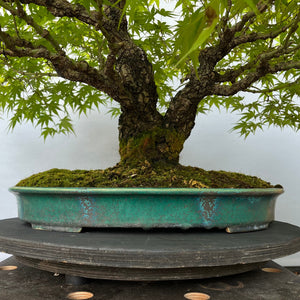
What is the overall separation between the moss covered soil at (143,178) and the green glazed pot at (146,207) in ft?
0.34

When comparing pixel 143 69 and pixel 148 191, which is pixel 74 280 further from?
pixel 143 69

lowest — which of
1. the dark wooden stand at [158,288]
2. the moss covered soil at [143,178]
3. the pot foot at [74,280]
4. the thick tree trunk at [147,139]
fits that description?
the dark wooden stand at [158,288]

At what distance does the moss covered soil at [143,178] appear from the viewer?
3.16ft

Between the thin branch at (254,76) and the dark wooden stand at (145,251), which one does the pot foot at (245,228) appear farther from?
the thin branch at (254,76)

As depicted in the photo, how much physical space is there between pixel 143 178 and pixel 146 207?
0.56 ft

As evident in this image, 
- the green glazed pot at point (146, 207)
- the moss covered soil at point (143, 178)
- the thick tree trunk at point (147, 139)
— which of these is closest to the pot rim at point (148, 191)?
the green glazed pot at point (146, 207)

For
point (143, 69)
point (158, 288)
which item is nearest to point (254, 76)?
point (143, 69)

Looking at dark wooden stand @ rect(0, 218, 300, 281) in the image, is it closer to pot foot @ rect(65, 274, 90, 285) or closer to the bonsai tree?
pot foot @ rect(65, 274, 90, 285)

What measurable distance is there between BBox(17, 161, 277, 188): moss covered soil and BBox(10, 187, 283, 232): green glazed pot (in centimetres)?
10

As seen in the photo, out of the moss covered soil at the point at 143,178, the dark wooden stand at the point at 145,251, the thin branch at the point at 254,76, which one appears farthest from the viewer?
the thin branch at the point at 254,76

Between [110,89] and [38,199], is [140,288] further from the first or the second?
[110,89]

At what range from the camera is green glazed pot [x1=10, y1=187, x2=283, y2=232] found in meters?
0.82

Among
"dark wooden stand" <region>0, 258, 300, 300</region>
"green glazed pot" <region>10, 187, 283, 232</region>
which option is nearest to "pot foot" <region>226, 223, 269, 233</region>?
"green glazed pot" <region>10, 187, 283, 232</region>

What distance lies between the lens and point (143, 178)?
991 millimetres
